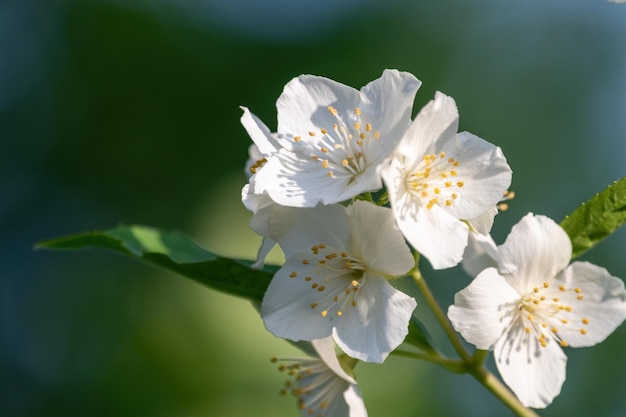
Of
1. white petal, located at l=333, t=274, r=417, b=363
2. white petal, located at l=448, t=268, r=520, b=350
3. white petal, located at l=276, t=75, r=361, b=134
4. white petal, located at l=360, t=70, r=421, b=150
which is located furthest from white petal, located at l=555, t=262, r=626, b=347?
white petal, located at l=276, t=75, r=361, b=134

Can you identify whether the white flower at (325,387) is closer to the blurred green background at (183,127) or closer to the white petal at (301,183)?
the white petal at (301,183)

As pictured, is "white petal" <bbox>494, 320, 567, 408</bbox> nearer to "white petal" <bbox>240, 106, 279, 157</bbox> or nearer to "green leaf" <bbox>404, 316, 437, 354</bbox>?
"green leaf" <bbox>404, 316, 437, 354</bbox>

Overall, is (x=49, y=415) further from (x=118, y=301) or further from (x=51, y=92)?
(x=51, y=92)

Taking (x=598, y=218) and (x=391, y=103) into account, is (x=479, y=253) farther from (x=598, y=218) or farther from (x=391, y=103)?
(x=391, y=103)

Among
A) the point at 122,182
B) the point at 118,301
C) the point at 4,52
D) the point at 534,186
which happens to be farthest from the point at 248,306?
the point at 4,52

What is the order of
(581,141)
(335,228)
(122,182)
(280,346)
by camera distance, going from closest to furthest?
(335,228) → (280,346) → (122,182) → (581,141)

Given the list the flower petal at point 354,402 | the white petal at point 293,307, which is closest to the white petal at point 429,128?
the white petal at point 293,307
